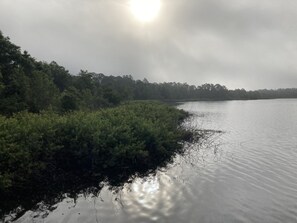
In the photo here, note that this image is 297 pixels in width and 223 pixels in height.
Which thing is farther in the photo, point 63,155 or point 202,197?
point 63,155

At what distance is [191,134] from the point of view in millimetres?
29609

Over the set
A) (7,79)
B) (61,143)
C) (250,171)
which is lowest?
(250,171)

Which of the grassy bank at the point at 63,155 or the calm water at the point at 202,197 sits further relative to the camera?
the grassy bank at the point at 63,155

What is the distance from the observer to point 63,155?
15.3 metres

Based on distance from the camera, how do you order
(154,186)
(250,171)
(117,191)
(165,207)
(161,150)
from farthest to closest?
1. (161,150)
2. (250,171)
3. (154,186)
4. (117,191)
5. (165,207)

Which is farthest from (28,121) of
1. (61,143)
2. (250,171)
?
(250,171)

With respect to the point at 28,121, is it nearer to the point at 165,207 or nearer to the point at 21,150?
the point at 21,150

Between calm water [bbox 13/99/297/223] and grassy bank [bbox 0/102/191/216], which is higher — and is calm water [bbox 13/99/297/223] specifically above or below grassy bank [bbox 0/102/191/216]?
below

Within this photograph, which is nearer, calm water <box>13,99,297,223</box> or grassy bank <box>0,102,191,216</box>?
calm water <box>13,99,297,223</box>

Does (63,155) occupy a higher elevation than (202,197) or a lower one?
higher

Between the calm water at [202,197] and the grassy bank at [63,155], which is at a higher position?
the grassy bank at [63,155]

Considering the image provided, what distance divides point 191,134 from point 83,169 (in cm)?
1626

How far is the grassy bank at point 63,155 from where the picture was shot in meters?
12.0

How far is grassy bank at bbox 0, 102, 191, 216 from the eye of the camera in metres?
12.0
